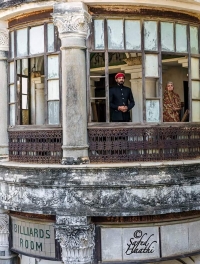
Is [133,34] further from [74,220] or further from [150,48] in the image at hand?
[74,220]

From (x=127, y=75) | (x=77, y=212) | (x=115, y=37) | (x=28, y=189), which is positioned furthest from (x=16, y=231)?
(x=127, y=75)

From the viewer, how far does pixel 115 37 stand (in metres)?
9.53

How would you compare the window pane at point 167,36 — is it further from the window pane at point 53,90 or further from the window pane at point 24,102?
the window pane at point 24,102

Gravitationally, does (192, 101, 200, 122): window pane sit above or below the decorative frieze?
below

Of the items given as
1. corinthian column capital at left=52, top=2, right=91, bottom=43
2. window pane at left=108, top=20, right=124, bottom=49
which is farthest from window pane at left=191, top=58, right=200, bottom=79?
corinthian column capital at left=52, top=2, right=91, bottom=43

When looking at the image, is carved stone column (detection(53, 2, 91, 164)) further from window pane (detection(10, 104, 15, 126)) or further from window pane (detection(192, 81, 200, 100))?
window pane (detection(192, 81, 200, 100))

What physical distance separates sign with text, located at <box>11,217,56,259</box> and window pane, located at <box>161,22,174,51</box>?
4477 millimetres

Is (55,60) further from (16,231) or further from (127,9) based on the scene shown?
(16,231)

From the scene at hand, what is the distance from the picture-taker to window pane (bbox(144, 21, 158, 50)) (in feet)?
31.7

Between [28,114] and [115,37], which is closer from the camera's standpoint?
[115,37]

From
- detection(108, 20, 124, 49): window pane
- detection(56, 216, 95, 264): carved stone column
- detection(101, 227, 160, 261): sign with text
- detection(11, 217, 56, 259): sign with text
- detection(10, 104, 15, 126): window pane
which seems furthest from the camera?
detection(10, 104, 15, 126): window pane

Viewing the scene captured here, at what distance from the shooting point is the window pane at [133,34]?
958 centimetres

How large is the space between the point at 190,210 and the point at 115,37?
392 centimetres

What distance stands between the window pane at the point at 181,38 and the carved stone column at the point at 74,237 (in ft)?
13.8
